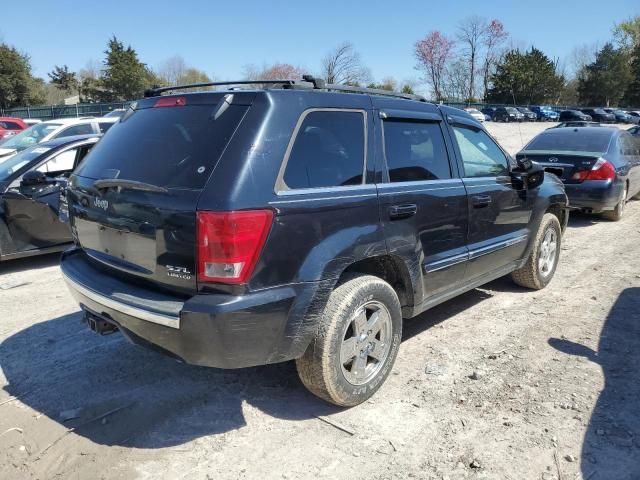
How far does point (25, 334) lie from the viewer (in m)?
4.29

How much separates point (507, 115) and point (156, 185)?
173ft

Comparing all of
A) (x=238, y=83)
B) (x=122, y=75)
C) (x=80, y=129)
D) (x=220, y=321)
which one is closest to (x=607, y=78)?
(x=122, y=75)

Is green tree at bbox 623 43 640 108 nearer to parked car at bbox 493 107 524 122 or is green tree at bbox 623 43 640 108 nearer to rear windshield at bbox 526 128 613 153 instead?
parked car at bbox 493 107 524 122

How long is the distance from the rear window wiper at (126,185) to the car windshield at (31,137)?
31.7 feet

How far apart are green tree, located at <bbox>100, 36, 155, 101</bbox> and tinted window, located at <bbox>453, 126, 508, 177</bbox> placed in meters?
53.7

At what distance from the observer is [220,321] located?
2.46m

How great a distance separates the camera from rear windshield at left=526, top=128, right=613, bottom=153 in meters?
8.65

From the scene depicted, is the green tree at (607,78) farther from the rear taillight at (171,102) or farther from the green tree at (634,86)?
the rear taillight at (171,102)

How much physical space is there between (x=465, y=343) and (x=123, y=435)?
8.62ft

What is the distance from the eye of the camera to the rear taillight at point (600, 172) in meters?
8.13

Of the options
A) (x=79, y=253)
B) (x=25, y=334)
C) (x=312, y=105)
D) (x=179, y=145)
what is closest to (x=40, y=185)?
(x=25, y=334)

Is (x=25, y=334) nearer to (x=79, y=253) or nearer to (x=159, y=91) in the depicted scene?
(x=79, y=253)

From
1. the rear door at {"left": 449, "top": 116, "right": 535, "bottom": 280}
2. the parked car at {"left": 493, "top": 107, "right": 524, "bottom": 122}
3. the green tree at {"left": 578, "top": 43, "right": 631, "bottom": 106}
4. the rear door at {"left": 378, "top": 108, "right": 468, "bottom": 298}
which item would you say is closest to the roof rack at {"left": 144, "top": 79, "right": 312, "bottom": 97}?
the rear door at {"left": 378, "top": 108, "right": 468, "bottom": 298}

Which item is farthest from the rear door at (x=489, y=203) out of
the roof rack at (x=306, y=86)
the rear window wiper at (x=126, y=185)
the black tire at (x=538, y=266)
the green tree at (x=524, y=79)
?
the green tree at (x=524, y=79)
